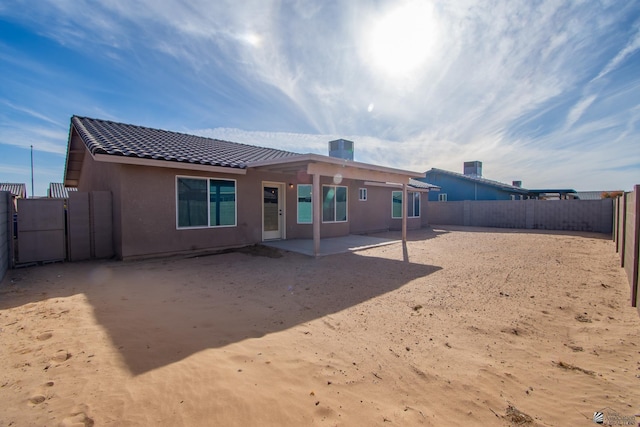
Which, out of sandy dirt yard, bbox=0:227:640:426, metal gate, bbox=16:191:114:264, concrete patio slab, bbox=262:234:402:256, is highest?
metal gate, bbox=16:191:114:264

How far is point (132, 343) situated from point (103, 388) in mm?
780

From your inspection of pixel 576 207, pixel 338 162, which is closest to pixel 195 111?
pixel 338 162

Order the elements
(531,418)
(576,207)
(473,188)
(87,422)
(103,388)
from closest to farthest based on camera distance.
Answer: (87,422), (531,418), (103,388), (576,207), (473,188)

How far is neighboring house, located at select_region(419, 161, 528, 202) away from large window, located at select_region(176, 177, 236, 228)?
16756mm

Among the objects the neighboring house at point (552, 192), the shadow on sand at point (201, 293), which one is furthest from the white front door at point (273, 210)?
the neighboring house at point (552, 192)

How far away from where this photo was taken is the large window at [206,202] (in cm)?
788

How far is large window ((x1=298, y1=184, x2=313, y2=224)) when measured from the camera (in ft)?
35.2

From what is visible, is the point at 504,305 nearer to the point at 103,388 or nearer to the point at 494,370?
the point at 494,370

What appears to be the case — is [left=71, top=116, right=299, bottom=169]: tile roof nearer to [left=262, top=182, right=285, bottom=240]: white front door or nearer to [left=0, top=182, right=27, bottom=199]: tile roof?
[left=262, top=182, right=285, bottom=240]: white front door

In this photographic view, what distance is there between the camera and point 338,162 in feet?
25.8

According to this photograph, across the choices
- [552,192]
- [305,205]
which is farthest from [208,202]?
[552,192]

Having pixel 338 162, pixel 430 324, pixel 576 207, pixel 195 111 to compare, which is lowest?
pixel 430 324

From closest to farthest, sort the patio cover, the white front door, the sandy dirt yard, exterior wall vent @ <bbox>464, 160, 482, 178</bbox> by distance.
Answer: the sandy dirt yard < the patio cover < the white front door < exterior wall vent @ <bbox>464, 160, 482, 178</bbox>

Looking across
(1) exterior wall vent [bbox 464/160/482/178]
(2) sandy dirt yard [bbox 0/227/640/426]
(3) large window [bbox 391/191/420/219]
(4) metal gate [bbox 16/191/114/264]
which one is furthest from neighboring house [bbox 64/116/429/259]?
(1) exterior wall vent [bbox 464/160/482/178]
